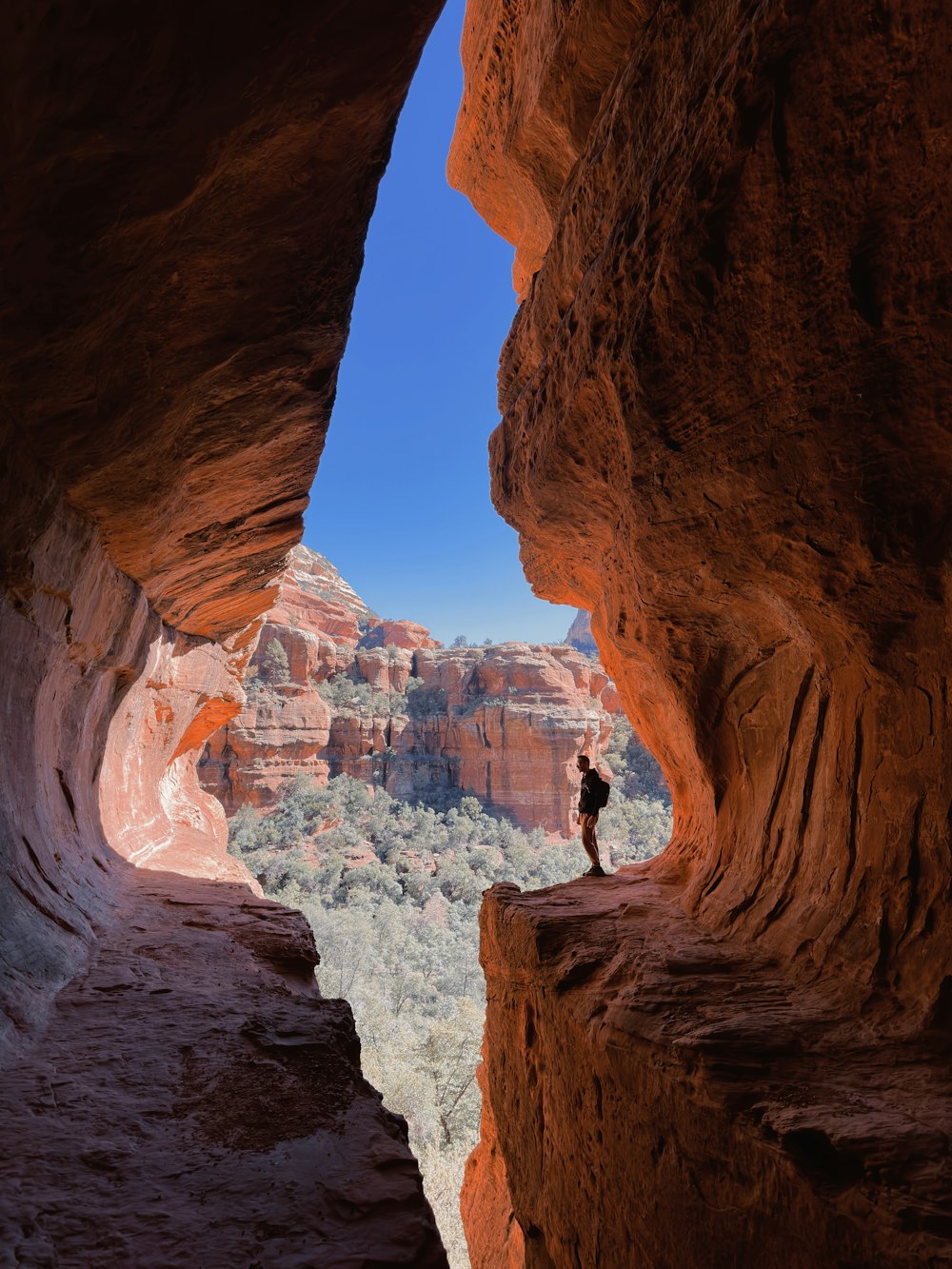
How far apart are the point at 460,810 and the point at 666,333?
1342 inches

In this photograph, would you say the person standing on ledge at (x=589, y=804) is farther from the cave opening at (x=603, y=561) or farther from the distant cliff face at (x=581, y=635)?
the distant cliff face at (x=581, y=635)

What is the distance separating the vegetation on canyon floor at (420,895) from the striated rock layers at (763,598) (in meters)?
9.58

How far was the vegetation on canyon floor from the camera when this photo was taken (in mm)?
13539

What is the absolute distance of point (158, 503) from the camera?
17.1 ft

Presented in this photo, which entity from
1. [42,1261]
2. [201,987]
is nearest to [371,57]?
[42,1261]

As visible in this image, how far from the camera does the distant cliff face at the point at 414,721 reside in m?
31.5

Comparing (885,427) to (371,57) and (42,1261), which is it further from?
(42,1261)

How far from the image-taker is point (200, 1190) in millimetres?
2266

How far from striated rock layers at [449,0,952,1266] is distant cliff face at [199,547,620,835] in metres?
28.4

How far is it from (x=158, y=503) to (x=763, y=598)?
201 inches

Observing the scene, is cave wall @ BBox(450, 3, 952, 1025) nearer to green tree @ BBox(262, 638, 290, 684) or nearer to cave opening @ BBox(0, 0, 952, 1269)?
cave opening @ BBox(0, 0, 952, 1269)

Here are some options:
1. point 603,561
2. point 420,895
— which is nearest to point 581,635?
point 420,895

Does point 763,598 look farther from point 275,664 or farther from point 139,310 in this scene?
point 275,664

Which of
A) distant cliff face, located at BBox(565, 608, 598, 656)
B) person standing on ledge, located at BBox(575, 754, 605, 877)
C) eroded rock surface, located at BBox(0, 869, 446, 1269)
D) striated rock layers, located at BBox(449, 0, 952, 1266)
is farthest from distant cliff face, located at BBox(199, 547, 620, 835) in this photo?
distant cliff face, located at BBox(565, 608, 598, 656)
